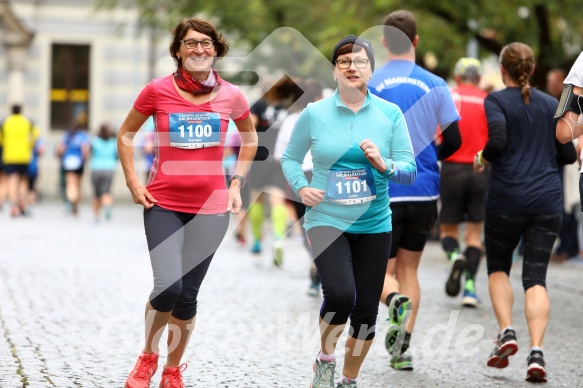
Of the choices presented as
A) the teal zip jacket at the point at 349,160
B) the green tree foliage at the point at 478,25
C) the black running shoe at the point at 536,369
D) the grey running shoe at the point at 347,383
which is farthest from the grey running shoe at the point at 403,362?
the green tree foliage at the point at 478,25

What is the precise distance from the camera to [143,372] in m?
5.87

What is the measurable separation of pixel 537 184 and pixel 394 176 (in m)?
1.65

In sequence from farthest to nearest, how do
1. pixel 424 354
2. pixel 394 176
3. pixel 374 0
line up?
pixel 374 0
pixel 424 354
pixel 394 176

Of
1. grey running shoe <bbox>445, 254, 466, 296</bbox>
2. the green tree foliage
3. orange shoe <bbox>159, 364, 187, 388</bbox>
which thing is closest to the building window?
the green tree foliage

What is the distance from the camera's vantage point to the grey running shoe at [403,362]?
6.99 meters

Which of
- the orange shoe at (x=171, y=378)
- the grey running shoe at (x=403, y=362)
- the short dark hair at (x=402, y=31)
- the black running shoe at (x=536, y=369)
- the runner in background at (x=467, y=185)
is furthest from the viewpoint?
the runner in background at (x=467, y=185)

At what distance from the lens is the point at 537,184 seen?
7.06 metres

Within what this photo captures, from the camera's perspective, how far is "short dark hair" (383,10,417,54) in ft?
23.8

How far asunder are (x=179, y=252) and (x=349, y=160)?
3.10 ft

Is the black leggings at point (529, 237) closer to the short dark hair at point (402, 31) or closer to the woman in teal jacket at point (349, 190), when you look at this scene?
the short dark hair at point (402, 31)

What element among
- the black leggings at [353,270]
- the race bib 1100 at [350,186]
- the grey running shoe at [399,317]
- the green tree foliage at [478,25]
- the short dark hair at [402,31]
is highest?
the green tree foliage at [478,25]

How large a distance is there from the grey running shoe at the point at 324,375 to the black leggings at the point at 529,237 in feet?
5.57

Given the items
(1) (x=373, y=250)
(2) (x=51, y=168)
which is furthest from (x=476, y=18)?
(2) (x=51, y=168)

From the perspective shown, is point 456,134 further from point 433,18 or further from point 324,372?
point 433,18
